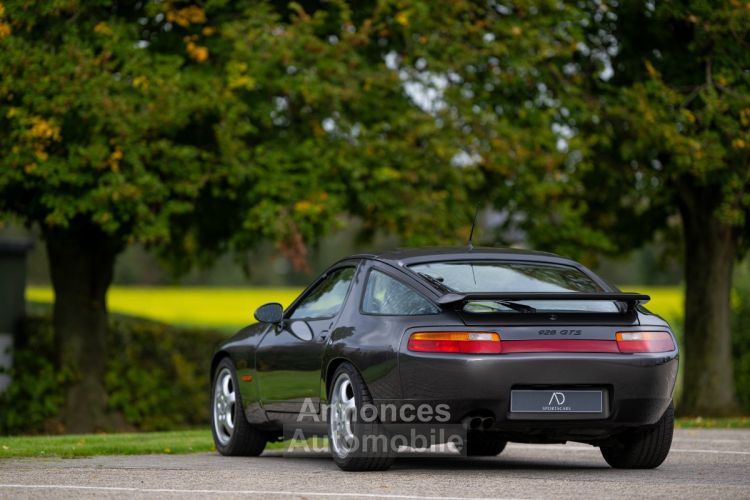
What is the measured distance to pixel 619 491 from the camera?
836cm

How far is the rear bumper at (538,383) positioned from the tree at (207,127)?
32.4ft

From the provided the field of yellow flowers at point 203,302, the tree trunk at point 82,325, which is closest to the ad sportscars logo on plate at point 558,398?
the tree trunk at point 82,325

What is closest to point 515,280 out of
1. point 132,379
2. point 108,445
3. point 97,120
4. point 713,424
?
point 108,445

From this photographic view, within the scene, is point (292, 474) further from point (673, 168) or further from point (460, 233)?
point (673, 168)

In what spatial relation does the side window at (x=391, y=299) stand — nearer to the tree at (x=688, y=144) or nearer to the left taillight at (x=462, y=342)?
the left taillight at (x=462, y=342)

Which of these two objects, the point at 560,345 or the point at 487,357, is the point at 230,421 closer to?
the point at 487,357

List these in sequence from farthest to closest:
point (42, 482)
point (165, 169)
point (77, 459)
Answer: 1. point (165, 169)
2. point (77, 459)
3. point (42, 482)

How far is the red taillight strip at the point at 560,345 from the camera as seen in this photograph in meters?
9.12

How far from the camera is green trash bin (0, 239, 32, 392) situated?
2502 cm

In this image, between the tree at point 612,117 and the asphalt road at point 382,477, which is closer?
the asphalt road at point 382,477

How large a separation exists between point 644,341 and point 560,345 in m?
0.61

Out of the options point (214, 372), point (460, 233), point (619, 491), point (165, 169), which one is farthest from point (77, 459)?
point (460, 233)

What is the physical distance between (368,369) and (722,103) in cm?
1152

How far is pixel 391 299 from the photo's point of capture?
32.4 ft
